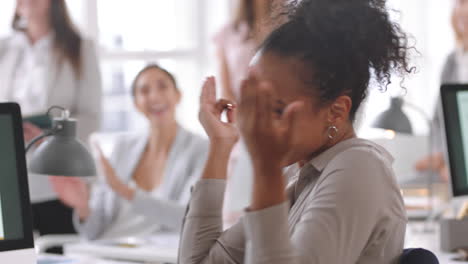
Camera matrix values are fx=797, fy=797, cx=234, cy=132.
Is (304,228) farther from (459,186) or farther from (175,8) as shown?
(175,8)

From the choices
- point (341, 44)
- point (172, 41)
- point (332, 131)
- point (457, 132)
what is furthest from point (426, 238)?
point (172, 41)

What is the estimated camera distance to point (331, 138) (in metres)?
1.37

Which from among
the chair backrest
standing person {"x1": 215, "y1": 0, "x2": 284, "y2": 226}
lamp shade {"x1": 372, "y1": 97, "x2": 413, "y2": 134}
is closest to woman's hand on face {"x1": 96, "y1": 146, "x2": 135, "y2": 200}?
standing person {"x1": 215, "y1": 0, "x2": 284, "y2": 226}

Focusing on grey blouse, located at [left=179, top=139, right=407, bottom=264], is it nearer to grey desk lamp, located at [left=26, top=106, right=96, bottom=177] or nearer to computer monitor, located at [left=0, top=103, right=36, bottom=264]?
computer monitor, located at [left=0, top=103, right=36, bottom=264]

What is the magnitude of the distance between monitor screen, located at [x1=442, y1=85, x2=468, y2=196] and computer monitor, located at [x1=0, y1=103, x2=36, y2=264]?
4.61 feet

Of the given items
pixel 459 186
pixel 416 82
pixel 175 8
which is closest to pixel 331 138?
pixel 459 186

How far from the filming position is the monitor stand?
177cm

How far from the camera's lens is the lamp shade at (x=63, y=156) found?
7.01ft

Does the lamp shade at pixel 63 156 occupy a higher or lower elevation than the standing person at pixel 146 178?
higher

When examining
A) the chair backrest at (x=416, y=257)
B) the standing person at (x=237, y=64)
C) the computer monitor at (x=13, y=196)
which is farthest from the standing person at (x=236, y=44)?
the chair backrest at (x=416, y=257)

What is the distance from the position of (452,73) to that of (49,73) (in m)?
2.08

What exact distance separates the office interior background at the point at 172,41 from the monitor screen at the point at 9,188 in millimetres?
2836

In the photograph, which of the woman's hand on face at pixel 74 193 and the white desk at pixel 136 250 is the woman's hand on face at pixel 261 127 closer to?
the white desk at pixel 136 250

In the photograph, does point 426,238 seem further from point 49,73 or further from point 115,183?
point 49,73
